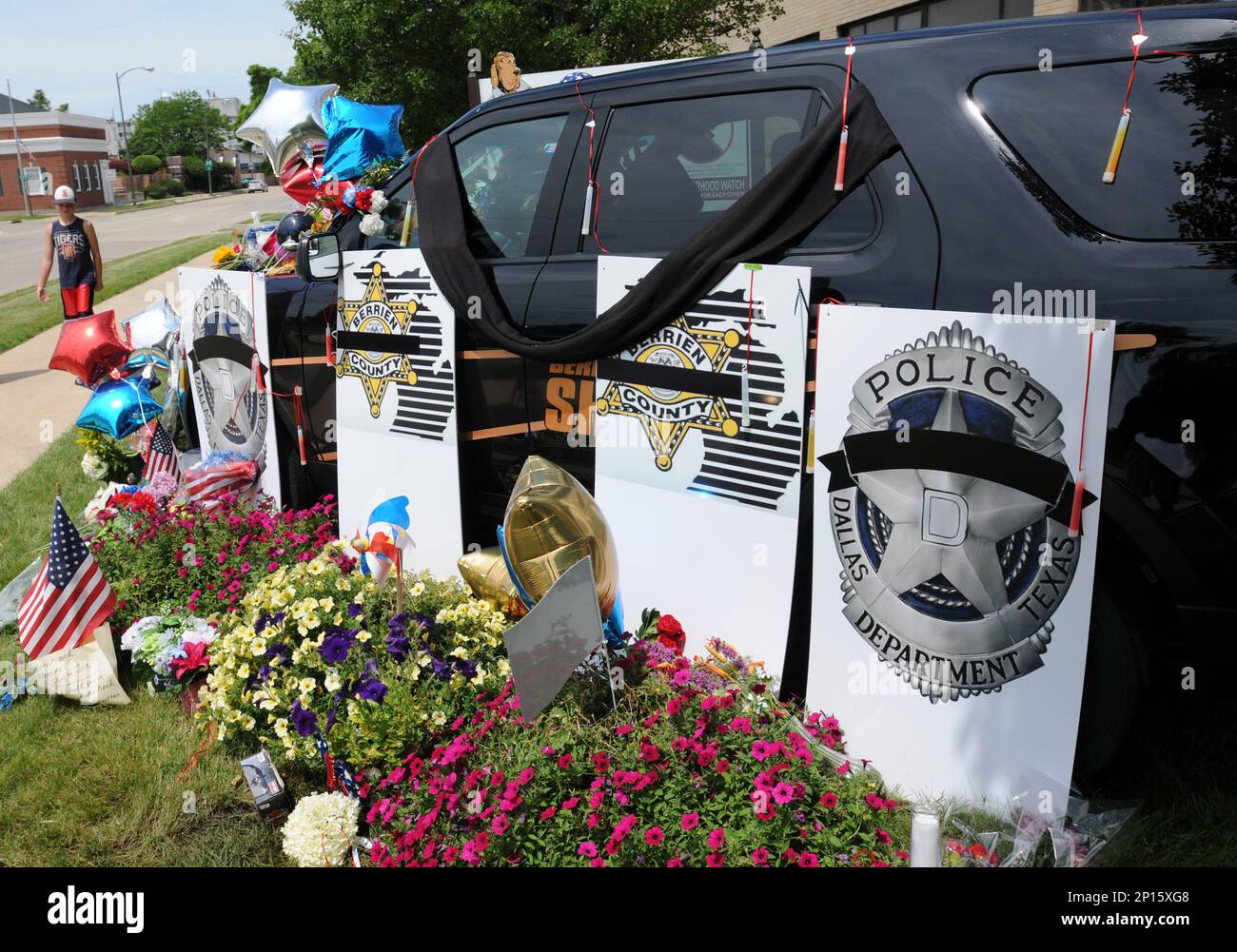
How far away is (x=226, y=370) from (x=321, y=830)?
9.79 feet

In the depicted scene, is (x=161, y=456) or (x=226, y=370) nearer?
(x=226, y=370)

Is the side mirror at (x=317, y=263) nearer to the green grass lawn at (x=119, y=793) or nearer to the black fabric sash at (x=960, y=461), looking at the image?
the green grass lawn at (x=119, y=793)

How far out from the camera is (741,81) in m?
3.13

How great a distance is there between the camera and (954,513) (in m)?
2.54

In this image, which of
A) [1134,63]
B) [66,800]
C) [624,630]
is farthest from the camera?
[624,630]

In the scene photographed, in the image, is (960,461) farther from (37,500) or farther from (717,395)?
(37,500)

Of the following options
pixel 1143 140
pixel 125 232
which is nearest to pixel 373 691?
pixel 1143 140

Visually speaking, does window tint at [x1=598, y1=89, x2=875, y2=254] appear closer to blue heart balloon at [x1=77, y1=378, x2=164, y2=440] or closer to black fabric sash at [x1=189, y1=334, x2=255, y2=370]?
black fabric sash at [x1=189, y1=334, x2=255, y2=370]

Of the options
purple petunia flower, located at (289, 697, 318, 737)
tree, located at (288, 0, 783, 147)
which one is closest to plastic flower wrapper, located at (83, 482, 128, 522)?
purple petunia flower, located at (289, 697, 318, 737)

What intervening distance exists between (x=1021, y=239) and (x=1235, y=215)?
0.45 metres

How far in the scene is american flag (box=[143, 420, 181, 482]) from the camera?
18.6 ft

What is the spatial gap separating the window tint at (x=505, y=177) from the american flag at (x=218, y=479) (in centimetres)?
184

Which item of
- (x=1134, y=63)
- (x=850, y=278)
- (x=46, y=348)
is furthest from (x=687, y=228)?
(x=46, y=348)
